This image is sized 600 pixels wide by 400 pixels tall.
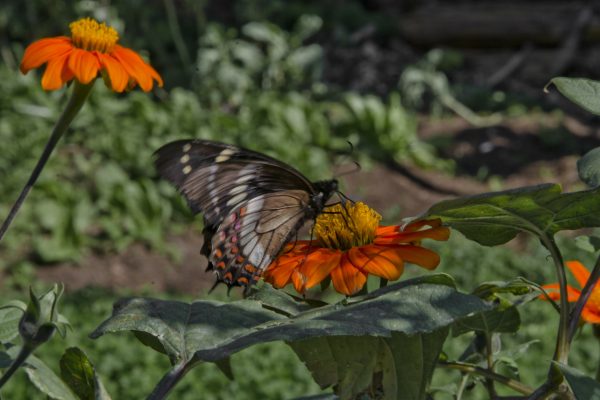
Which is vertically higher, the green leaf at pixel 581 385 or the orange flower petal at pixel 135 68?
the orange flower petal at pixel 135 68

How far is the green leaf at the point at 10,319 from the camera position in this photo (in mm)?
919

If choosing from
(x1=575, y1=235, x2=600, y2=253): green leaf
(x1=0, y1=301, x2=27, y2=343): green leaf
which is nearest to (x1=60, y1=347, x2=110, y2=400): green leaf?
(x1=0, y1=301, x2=27, y2=343): green leaf

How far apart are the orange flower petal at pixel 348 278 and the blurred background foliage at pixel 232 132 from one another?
2477mm

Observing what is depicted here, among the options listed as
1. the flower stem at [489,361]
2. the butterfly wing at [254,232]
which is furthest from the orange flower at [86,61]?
the flower stem at [489,361]

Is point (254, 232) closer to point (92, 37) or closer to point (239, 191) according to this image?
point (239, 191)

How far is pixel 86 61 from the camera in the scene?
4.21 ft

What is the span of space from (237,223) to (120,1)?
588 cm

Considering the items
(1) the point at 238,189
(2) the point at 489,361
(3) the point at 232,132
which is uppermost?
(1) the point at 238,189

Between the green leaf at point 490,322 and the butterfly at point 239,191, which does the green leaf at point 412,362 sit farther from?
the butterfly at point 239,191

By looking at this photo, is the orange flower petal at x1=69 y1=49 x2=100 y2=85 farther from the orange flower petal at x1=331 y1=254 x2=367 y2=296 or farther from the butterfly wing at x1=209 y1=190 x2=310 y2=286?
the orange flower petal at x1=331 y1=254 x2=367 y2=296

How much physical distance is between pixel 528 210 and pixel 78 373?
1.52 ft

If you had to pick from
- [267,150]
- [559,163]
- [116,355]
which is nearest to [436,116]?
[559,163]

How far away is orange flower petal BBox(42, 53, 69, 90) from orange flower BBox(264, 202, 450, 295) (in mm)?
421

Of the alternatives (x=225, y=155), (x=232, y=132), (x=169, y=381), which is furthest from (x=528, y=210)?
(x=232, y=132)
